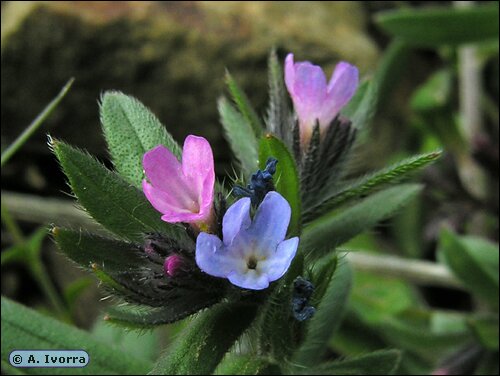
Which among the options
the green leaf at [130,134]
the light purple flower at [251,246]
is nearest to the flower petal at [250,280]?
the light purple flower at [251,246]

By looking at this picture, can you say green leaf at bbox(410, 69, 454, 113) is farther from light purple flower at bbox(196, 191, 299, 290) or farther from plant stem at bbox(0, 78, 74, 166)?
light purple flower at bbox(196, 191, 299, 290)

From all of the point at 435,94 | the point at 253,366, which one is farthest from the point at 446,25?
the point at 253,366

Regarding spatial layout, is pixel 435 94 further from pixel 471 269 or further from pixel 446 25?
pixel 471 269

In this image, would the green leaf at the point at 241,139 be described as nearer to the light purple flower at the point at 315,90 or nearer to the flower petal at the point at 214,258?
the light purple flower at the point at 315,90

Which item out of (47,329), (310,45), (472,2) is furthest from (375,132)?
(47,329)

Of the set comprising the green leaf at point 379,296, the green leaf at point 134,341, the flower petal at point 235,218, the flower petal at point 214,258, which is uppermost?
the flower petal at point 235,218

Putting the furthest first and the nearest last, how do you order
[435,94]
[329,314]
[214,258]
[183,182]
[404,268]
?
[435,94] < [404,268] < [329,314] < [183,182] < [214,258]
